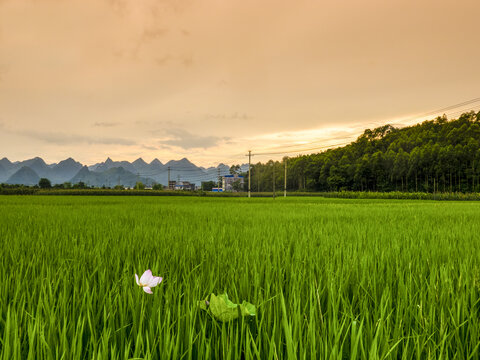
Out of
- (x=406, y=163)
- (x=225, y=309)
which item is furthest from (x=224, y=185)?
(x=225, y=309)

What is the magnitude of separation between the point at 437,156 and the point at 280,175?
52.2m

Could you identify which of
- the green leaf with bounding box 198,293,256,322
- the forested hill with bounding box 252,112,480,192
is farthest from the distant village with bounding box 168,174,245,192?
the green leaf with bounding box 198,293,256,322

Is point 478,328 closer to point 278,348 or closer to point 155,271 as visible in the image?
point 278,348

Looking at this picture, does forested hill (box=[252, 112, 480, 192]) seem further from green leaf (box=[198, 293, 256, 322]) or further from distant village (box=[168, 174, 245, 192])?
green leaf (box=[198, 293, 256, 322])

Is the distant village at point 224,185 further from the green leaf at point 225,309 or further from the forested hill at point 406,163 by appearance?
the green leaf at point 225,309

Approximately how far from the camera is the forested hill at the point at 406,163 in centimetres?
5358

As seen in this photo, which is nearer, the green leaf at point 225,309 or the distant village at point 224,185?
the green leaf at point 225,309

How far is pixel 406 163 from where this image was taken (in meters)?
60.1

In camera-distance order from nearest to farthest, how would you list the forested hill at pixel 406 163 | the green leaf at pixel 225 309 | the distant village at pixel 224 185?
the green leaf at pixel 225 309, the forested hill at pixel 406 163, the distant village at pixel 224 185

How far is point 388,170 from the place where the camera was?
6450cm

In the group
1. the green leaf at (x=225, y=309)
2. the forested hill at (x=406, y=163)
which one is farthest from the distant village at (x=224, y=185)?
the green leaf at (x=225, y=309)

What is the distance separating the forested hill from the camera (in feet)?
176

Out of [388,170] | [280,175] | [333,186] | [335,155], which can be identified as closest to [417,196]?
[388,170]

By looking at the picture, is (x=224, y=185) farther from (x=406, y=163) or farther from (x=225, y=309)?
(x=225, y=309)
